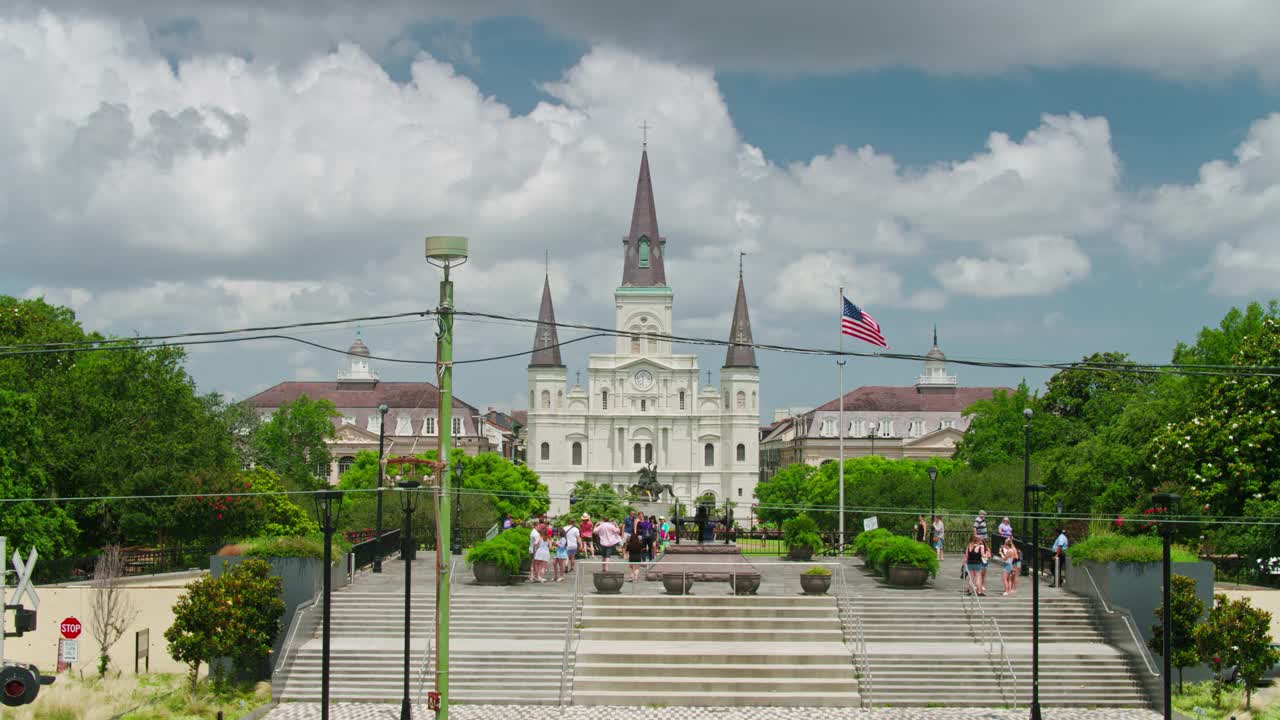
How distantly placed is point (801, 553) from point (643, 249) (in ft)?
305

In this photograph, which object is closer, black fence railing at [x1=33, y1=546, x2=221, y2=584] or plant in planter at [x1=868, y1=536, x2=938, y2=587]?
plant in planter at [x1=868, y1=536, x2=938, y2=587]

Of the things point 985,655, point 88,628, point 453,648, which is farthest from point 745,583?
point 88,628

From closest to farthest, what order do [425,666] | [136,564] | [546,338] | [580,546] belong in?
[425,666]
[580,546]
[136,564]
[546,338]

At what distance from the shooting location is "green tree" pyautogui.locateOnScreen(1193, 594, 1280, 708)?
23.7 metres

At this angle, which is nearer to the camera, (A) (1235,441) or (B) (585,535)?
(B) (585,535)

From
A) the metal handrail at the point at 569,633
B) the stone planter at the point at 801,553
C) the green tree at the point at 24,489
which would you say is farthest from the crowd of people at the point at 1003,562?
the green tree at the point at 24,489

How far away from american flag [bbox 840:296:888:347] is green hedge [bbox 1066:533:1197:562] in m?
16.6

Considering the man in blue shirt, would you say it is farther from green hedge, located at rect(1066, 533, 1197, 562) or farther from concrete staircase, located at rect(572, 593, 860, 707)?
concrete staircase, located at rect(572, 593, 860, 707)

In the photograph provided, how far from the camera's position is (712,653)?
2498 centimetres

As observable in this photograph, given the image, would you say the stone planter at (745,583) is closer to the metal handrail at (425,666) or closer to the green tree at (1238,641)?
the metal handrail at (425,666)

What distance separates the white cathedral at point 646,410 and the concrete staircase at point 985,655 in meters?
96.5

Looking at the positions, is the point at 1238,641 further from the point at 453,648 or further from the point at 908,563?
the point at 453,648

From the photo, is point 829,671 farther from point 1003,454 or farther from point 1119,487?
point 1003,454

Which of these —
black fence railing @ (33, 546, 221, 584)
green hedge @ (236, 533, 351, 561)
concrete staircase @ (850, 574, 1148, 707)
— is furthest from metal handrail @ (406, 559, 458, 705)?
black fence railing @ (33, 546, 221, 584)
